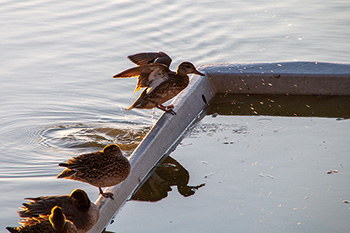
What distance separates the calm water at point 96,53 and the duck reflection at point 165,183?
1.50ft

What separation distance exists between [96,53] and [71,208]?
5.86m

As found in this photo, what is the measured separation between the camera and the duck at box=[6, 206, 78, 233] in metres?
3.83

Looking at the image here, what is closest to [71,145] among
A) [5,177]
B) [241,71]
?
[5,177]

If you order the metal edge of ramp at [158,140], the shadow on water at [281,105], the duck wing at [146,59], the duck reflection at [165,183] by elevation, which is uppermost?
the duck wing at [146,59]

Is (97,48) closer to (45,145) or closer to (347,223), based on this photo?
(45,145)

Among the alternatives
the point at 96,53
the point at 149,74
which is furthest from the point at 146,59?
the point at 96,53

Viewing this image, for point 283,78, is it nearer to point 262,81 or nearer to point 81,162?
point 262,81

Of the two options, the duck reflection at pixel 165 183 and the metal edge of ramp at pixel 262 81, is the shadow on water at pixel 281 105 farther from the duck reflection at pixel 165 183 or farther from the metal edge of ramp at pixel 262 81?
the duck reflection at pixel 165 183

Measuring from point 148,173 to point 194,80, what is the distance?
2037 millimetres

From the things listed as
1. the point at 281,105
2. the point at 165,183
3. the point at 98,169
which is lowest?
the point at 281,105

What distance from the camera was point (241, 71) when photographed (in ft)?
24.7

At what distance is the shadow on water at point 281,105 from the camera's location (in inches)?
278

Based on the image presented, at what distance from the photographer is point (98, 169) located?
4.88 m

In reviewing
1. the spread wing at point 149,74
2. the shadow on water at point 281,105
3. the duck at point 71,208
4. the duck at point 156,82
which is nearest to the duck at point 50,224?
the duck at point 71,208
